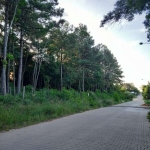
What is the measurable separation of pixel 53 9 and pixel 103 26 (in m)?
14.0

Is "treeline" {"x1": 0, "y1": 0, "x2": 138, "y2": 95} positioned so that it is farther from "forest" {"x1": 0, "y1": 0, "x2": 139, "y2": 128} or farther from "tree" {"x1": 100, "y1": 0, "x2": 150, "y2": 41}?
"tree" {"x1": 100, "y1": 0, "x2": 150, "y2": 41}

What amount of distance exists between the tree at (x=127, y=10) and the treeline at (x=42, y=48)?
13.3 meters

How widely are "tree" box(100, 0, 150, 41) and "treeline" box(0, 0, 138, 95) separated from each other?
13.3m

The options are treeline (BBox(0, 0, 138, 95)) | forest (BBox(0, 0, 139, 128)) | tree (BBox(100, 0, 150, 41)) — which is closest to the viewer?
tree (BBox(100, 0, 150, 41))

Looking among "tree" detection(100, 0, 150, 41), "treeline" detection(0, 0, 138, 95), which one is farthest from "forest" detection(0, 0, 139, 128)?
"tree" detection(100, 0, 150, 41)

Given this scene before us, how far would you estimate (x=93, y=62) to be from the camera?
164ft

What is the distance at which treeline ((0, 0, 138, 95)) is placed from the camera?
2164 centimetres

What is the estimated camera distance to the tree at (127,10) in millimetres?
7653

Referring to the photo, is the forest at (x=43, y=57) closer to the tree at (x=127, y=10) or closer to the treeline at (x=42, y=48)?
the treeline at (x=42, y=48)

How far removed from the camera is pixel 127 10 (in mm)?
8312

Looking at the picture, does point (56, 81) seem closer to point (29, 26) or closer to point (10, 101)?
point (29, 26)

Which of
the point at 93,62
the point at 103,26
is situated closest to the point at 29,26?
the point at 103,26

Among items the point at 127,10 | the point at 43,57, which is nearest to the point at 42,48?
the point at 43,57

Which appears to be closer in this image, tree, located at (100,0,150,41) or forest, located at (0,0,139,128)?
tree, located at (100,0,150,41)
